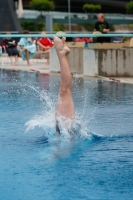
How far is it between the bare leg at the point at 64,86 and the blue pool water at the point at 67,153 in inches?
→ 13.8

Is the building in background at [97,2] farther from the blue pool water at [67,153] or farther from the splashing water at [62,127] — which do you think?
the splashing water at [62,127]

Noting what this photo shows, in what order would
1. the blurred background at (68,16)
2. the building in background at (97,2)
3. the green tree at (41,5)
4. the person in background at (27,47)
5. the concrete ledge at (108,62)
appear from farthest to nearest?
the building in background at (97,2) → the green tree at (41,5) → the blurred background at (68,16) → the person in background at (27,47) → the concrete ledge at (108,62)

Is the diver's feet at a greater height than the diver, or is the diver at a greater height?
the diver's feet

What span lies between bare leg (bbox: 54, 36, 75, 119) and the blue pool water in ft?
1.15

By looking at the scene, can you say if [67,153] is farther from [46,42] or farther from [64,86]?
[46,42]

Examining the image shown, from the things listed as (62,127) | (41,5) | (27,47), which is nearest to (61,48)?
(62,127)

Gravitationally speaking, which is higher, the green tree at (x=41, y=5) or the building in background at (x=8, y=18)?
the building in background at (x=8, y=18)

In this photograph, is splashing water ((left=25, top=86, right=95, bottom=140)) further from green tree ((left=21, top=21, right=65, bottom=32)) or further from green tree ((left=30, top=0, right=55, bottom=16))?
green tree ((left=30, top=0, right=55, bottom=16))

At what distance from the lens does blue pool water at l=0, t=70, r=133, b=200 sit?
22.8 ft

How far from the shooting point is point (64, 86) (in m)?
9.50

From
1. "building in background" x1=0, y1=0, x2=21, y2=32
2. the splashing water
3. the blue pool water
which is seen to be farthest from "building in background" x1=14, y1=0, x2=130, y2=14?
the splashing water

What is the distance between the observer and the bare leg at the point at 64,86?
31.0ft

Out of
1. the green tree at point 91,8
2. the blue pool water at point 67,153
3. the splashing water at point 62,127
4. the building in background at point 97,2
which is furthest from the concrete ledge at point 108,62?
the building in background at point 97,2

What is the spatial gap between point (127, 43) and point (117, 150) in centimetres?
1344
